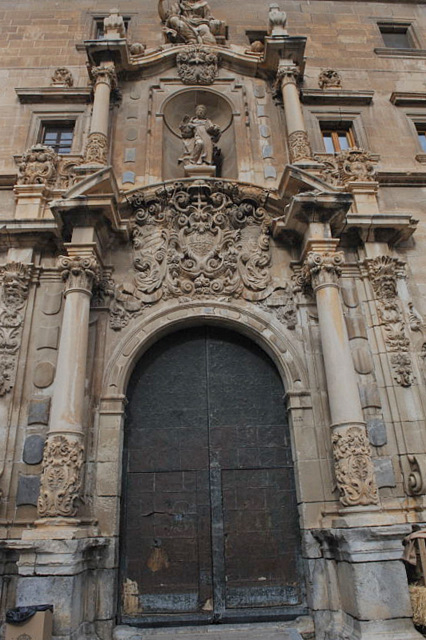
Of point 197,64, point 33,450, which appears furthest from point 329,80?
point 33,450

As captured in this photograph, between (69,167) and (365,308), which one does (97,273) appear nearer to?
(69,167)

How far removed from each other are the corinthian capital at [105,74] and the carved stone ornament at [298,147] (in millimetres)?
4088

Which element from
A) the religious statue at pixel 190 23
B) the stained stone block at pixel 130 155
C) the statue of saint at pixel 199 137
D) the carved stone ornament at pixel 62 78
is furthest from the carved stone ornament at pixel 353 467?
the carved stone ornament at pixel 62 78

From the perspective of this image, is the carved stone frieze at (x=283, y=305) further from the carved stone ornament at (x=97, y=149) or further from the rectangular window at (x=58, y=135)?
the rectangular window at (x=58, y=135)

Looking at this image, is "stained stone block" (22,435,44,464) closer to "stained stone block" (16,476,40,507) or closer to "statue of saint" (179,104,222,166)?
"stained stone block" (16,476,40,507)

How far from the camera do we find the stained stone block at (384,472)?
7012mm

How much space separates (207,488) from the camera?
7398 millimetres

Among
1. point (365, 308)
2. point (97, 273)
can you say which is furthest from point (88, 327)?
point (365, 308)

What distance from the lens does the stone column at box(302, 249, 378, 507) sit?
6.34m

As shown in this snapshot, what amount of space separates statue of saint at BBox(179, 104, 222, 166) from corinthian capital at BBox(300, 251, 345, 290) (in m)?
3.17

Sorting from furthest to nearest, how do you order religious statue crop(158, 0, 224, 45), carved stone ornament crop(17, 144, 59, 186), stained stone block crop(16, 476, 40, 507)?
1. religious statue crop(158, 0, 224, 45)
2. carved stone ornament crop(17, 144, 59, 186)
3. stained stone block crop(16, 476, 40, 507)

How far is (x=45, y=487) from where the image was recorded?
612 cm

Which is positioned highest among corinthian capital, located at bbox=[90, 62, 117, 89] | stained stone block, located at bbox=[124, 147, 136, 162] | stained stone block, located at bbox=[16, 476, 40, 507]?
corinthian capital, located at bbox=[90, 62, 117, 89]

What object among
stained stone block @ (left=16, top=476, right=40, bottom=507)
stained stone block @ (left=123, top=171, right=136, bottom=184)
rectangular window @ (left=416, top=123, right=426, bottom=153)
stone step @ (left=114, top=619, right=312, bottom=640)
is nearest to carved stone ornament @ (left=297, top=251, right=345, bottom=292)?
stained stone block @ (left=123, top=171, right=136, bottom=184)
